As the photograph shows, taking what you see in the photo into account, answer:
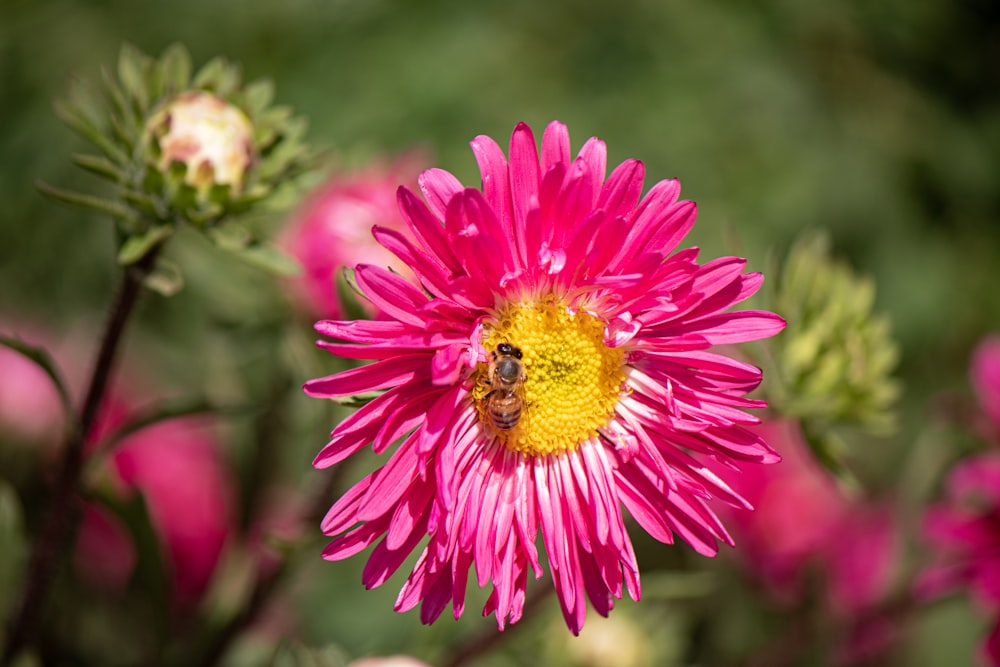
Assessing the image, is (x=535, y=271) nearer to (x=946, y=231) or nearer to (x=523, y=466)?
(x=523, y=466)

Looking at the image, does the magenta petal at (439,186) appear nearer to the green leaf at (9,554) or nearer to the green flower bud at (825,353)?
the green flower bud at (825,353)

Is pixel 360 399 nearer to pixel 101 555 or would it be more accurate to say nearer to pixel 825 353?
pixel 825 353

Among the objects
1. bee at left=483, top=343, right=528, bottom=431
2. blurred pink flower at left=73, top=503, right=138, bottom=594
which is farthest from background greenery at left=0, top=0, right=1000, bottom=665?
bee at left=483, top=343, right=528, bottom=431

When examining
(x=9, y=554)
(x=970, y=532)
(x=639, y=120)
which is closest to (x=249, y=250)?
(x=9, y=554)

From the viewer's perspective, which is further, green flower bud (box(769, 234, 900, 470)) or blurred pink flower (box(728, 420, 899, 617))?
blurred pink flower (box(728, 420, 899, 617))

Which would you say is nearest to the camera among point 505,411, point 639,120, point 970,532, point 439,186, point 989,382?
point 439,186

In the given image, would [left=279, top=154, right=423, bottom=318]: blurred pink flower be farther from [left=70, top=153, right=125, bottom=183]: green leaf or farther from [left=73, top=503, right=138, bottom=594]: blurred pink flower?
[left=73, top=503, right=138, bottom=594]: blurred pink flower

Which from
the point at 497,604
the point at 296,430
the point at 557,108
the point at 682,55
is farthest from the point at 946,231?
the point at 497,604
